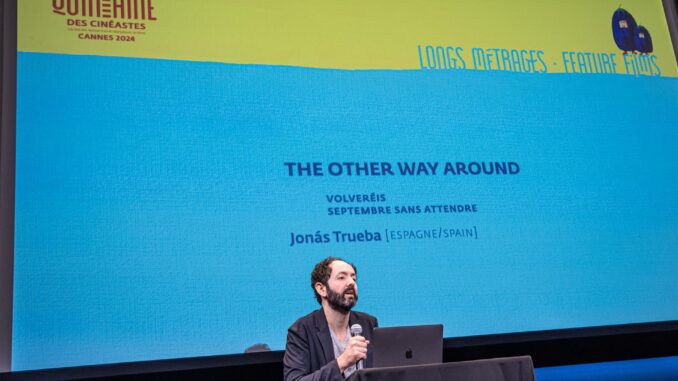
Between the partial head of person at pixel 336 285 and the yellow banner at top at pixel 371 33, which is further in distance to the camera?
the yellow banner at top at pixel 371 33

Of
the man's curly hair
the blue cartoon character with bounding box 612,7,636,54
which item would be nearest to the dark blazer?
the man's curly hair

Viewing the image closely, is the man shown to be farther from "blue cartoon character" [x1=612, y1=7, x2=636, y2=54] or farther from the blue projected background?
"blue cartoon character" [x1=612, y1=7, x2=636, y2=54]

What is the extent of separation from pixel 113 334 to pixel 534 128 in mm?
2327

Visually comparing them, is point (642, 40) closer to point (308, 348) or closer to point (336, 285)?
point (336, 285)

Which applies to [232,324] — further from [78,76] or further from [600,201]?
[600,201]

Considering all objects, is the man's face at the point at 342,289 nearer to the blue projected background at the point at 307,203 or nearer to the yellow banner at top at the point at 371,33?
the blue projected background at the point at 307,203

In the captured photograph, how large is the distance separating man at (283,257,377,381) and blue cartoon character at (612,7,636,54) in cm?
236

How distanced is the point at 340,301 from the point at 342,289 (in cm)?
5

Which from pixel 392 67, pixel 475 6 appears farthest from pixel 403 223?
pixel 475 6

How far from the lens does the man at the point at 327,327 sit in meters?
2.61

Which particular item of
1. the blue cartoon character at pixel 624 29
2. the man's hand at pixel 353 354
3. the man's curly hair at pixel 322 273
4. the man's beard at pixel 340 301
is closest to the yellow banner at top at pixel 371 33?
the blue cartoon character at pixel 624 29

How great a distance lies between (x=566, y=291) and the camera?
3.54 metres

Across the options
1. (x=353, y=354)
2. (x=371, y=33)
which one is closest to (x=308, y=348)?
(x=353, y=354)

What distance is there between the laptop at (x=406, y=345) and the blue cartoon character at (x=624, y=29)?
259cm
